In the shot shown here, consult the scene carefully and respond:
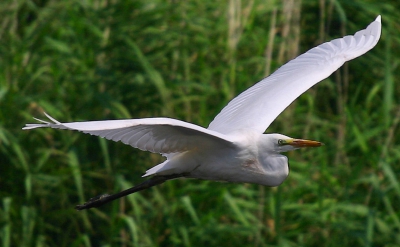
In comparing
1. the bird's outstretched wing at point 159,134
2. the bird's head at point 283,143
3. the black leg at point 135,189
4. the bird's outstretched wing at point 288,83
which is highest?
the bird's outstretched wing at point 288,83

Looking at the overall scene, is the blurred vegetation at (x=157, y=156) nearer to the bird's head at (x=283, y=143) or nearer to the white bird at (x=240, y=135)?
the white bird at (x=240, y=135)

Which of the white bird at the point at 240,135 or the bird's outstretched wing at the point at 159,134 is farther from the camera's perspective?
the white bird at the point at 240,135

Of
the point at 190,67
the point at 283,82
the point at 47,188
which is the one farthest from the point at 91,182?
the point at 283,82

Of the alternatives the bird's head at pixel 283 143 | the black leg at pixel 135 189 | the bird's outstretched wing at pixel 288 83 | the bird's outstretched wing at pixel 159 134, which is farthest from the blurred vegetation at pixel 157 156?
the bird's outstretched wing at pixel 159 134

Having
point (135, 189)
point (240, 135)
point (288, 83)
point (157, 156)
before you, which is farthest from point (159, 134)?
point (157, 156)

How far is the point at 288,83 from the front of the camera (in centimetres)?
350

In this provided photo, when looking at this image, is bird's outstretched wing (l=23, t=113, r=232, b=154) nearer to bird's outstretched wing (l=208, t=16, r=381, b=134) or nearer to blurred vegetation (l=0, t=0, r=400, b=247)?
→ bird's outstretched wing (l=208, t=16, r=381, b=134)

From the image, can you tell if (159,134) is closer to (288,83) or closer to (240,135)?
(240,135)

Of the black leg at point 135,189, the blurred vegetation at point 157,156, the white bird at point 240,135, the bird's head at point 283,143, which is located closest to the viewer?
the white bird at point 240,135

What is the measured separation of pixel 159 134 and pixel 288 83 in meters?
0.85

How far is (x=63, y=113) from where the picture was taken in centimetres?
420

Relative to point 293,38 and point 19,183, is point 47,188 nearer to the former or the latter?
point 19,183

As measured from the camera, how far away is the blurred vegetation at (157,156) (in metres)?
4.03

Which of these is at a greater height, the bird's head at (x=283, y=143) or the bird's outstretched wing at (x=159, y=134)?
the bird's outstretched wing at (x=159, y=134)
